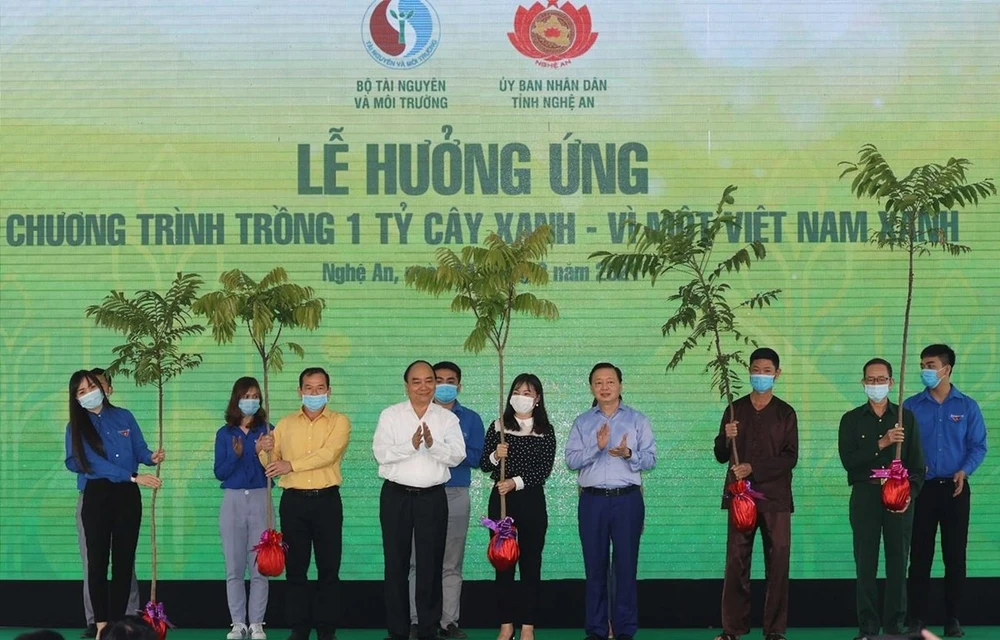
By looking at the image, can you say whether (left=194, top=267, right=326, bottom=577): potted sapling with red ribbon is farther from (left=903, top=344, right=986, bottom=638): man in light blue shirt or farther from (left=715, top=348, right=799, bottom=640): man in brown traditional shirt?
(left=903, top=344, right=986, bottom=638): man in light blue shirt

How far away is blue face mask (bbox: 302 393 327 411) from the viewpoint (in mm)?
7199

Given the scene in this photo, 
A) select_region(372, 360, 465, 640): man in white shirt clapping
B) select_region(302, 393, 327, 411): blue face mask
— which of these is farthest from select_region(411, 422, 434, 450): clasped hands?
select_region(302, 393, 327, 411): blue face mask

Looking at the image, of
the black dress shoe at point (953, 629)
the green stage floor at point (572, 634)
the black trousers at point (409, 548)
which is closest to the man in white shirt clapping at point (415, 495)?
the black trousers at point (409, 548)

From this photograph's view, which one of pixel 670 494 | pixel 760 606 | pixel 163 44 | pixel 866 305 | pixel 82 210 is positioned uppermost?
pixel 163 44

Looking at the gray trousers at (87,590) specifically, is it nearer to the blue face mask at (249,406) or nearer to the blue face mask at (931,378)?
the blue face mask at (249,406)

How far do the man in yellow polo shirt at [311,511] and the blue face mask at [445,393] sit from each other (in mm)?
605

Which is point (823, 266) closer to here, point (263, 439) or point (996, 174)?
point (996, 174)

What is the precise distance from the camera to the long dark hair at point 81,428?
7.02 m

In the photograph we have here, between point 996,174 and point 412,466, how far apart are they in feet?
13.4

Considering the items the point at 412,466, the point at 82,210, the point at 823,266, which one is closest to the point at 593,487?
the point at 412,466

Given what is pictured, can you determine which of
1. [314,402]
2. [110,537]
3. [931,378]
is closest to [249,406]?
[314,402]

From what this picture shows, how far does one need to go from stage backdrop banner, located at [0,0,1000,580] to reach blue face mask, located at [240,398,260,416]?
2.46ft

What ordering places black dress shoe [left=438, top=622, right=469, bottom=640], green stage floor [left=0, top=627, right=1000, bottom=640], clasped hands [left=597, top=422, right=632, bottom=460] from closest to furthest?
clasped hands [left=597, top=422, right=632, bottom=460] → black dress shoe [left=438, top=622, right=469, bottom=640] → green stage floor [left=0, top=627, right=1000, bottom=640]

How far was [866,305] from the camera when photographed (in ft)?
26.7
